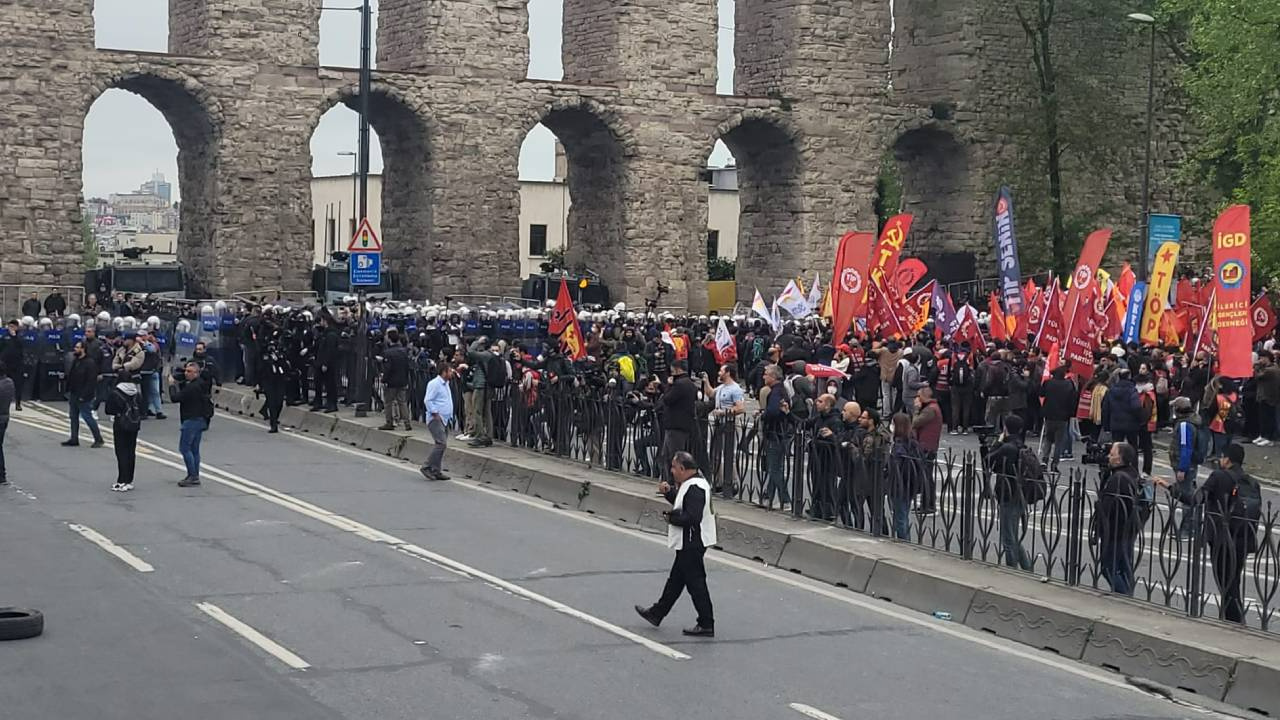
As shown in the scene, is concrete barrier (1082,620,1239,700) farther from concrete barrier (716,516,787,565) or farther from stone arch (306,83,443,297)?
stone arch (306,83,443,297)

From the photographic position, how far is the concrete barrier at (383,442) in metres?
25.1

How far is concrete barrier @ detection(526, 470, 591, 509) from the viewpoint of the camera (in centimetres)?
2081

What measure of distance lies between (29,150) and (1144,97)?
32701mm

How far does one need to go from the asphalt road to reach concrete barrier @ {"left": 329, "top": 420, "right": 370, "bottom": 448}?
248 inches

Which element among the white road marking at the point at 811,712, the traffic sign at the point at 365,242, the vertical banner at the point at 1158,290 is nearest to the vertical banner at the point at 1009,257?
the vertical banner at the point at 1158,290

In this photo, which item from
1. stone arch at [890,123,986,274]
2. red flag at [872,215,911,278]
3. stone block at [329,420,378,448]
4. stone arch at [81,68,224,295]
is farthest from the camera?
stone arch at [890,123,986,274]

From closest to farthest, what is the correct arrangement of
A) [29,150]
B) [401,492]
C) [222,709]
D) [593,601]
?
[222,709], [593,601], [401,492], [29,150]

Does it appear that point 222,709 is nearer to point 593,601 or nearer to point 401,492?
point 593,601

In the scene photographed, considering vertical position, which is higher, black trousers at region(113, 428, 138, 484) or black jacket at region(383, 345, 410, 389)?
black jacket at region(383, 345, 410, 389)

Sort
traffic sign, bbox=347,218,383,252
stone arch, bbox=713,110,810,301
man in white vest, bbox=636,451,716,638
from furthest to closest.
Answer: stone arch, bbox=713,110,810,301 < traffic sign, bbox=347,218,383,252 < man in white vest, bbox=636,451,716,638

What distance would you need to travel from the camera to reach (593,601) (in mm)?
14617

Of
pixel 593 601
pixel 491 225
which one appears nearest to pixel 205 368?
pixel 593 601

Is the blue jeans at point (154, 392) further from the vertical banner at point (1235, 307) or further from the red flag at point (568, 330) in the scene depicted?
the vertical banner at point (1235, 307)

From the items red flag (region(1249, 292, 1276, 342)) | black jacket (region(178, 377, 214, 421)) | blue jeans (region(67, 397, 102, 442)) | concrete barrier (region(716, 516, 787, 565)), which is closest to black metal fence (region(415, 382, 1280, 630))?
concrete barrier (region(716, 516, 787, 565))
